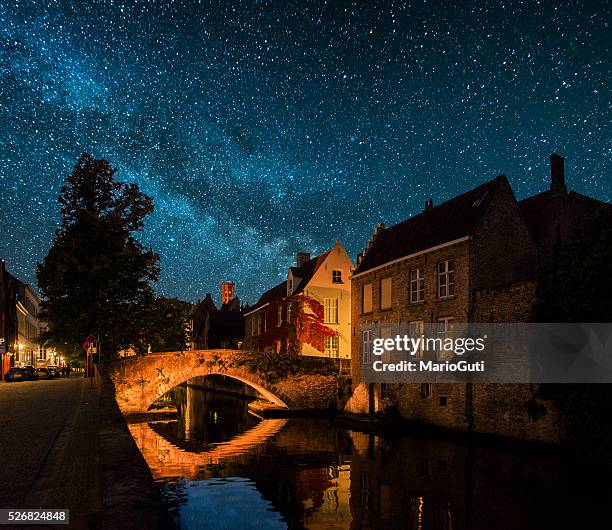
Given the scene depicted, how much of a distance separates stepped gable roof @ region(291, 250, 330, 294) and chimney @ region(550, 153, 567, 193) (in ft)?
70.4

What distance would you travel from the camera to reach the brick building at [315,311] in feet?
152

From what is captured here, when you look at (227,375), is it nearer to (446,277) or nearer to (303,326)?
(303,326)

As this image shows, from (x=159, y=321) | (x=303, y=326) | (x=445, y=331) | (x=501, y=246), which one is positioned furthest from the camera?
(x=303, y=326)

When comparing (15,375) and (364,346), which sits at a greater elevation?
(364,346)

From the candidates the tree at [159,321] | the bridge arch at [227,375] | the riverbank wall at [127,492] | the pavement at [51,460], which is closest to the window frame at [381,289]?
the bridge arch at [227,375]

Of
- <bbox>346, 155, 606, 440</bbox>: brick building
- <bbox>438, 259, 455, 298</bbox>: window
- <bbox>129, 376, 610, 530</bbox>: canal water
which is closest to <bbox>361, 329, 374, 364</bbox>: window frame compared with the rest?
<bbox>346, 155, 606, 440</bbox>: brick building

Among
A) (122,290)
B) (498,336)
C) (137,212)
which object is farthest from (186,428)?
(498,336)

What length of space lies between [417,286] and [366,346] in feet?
21.7

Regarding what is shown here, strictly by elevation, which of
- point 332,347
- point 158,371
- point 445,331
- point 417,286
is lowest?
point 158,371

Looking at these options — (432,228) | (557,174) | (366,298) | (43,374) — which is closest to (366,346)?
(366,298)

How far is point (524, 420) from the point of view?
23234 millimetres

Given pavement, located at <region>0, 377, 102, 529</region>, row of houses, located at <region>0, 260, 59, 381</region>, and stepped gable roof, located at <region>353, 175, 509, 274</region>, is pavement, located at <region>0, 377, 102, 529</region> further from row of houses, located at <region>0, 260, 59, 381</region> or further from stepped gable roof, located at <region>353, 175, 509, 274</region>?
row of houses, located at <region>0, 260, 59, 381</region>

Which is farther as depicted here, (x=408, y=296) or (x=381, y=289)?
(x=381, y=289)

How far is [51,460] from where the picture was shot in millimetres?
9336
